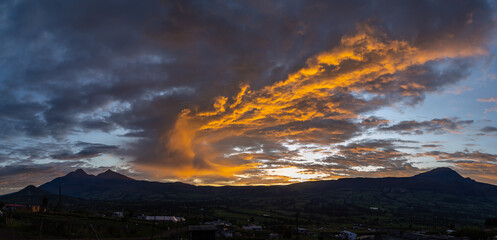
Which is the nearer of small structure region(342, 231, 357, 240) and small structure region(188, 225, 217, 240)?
small structure region(188, 225, 217, 240)

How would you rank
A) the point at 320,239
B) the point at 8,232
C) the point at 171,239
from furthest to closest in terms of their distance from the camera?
the point at 320,239, the point at 171,239, the point at 8,232

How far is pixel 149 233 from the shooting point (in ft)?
188

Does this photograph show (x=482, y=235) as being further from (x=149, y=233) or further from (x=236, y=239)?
(x=149, y=233)

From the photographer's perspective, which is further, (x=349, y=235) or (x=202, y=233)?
(x=349, y=235)

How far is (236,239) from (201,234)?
26.3 meters

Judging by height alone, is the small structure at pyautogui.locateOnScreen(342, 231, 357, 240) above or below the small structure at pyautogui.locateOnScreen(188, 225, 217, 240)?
below

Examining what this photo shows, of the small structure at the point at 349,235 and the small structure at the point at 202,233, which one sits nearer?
the small structure at the point at 202,233

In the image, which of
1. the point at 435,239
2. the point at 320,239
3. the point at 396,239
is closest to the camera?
the point at 396,239

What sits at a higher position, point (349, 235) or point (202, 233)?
point (202, 233)

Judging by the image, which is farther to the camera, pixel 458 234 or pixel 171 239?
pixel 458 234

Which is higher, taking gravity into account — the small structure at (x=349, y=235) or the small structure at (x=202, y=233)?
the small structure at (x=202, y=233)

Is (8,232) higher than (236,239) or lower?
higher

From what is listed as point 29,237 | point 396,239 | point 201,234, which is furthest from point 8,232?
point 396,239

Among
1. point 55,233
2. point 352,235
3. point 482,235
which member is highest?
point 55,233
